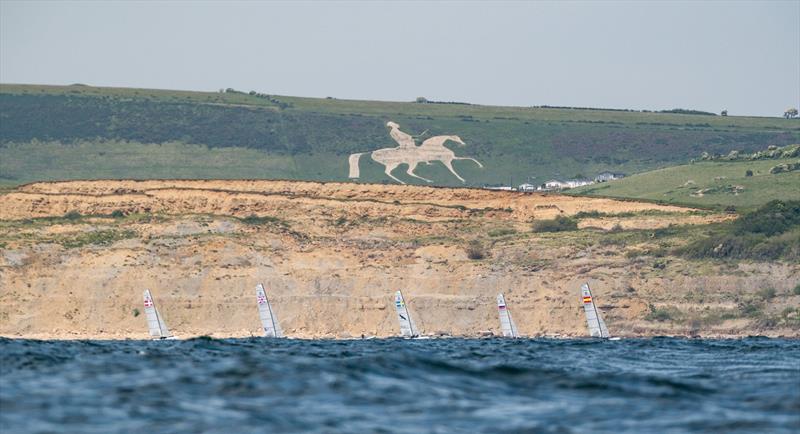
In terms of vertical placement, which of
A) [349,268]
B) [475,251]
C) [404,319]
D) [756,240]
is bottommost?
[404,319]

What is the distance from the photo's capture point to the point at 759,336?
88.9 metres

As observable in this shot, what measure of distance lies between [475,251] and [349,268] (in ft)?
30.5

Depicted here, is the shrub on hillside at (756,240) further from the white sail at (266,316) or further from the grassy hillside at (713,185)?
the white sail at (266,316)

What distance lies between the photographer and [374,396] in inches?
1277

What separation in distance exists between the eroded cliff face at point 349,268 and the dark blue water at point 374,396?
159 feet

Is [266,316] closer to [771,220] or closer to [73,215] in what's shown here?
[73,215]

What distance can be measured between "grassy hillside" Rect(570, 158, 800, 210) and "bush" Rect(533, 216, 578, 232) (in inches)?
763

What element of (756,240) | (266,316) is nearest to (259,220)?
(266,316)

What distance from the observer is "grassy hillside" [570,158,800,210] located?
141m

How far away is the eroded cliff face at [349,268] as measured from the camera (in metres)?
94.1

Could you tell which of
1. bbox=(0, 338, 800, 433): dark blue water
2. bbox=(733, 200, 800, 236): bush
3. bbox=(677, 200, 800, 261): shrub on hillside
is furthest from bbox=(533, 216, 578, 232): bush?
bbox=(0, 338, 800, 433): dark blue water

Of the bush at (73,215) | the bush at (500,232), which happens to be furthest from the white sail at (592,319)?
the bush at (73,215)

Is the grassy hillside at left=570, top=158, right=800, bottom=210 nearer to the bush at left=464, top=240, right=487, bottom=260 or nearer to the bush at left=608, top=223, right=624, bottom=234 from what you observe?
the bush at left=608, top=223, right=624, bottom=234

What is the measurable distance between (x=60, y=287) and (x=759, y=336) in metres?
45.8
